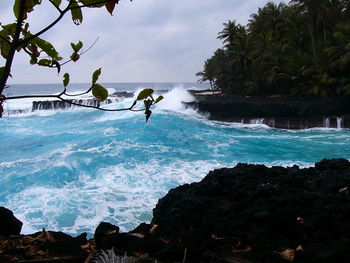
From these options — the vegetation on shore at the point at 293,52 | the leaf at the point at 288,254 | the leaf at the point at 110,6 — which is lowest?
the leaf at the point at 288,254

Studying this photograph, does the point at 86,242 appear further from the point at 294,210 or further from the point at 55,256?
the point at 294,210

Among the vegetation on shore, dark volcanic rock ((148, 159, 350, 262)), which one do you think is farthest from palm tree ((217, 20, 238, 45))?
dark volcanic rock ((148, 159, 350, 262))

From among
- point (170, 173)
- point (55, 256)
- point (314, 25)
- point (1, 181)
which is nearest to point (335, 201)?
point (55, 256)

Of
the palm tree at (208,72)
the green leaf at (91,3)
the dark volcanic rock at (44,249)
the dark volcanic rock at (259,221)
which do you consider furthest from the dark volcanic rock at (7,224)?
the palm tree at (208,72)

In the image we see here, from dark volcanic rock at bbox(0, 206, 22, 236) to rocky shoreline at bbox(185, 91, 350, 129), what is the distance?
21019 mm

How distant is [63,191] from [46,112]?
28.5 metres

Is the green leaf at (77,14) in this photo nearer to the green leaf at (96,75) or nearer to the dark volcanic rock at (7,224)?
the green leaf at (96,75)

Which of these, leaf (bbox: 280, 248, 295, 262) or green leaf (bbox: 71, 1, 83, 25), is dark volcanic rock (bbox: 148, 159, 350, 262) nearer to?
leaf (bbox: 280, 248, 295, 262)

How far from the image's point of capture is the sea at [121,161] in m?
7.91

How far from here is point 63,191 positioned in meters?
9.34

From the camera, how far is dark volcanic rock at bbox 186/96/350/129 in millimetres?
21781

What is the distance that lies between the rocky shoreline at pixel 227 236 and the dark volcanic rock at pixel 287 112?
18893 mm

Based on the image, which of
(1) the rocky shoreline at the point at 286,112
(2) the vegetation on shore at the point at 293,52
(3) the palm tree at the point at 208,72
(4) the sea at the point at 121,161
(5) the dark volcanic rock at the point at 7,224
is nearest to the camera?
(5) the dark volcanic rock at the point at 7,224

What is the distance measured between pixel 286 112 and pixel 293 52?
7145 mm
